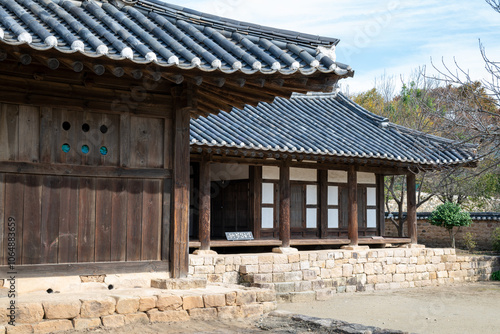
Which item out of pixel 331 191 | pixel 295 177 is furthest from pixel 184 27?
pixel 331 191

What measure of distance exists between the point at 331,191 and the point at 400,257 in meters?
2.82

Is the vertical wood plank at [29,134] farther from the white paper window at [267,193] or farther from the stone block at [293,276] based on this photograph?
the white paper window at [267,193]

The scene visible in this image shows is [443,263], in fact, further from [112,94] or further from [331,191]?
[112,94]

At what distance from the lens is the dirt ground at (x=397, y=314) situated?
6.29 meters

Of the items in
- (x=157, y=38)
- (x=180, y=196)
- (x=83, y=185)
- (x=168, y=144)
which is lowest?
(x=180, y=196)

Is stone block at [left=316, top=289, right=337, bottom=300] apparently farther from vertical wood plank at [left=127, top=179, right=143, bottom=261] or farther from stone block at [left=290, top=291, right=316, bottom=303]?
vertical wood plank at [left=127, top=179, right=143, bottom=261]

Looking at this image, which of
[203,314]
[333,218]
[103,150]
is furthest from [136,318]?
[333,218]

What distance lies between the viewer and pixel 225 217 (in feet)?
51.9

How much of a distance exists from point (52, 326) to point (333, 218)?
38.3 feet

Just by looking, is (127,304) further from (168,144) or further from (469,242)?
(469,242)

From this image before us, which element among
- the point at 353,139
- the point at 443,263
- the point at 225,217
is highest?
the point at 353,139

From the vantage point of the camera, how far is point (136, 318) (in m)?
5.96

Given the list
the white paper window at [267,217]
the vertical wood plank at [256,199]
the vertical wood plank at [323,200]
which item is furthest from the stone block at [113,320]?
the vertical wood plank at [323,200]

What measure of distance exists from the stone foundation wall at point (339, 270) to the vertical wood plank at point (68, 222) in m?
6.12
